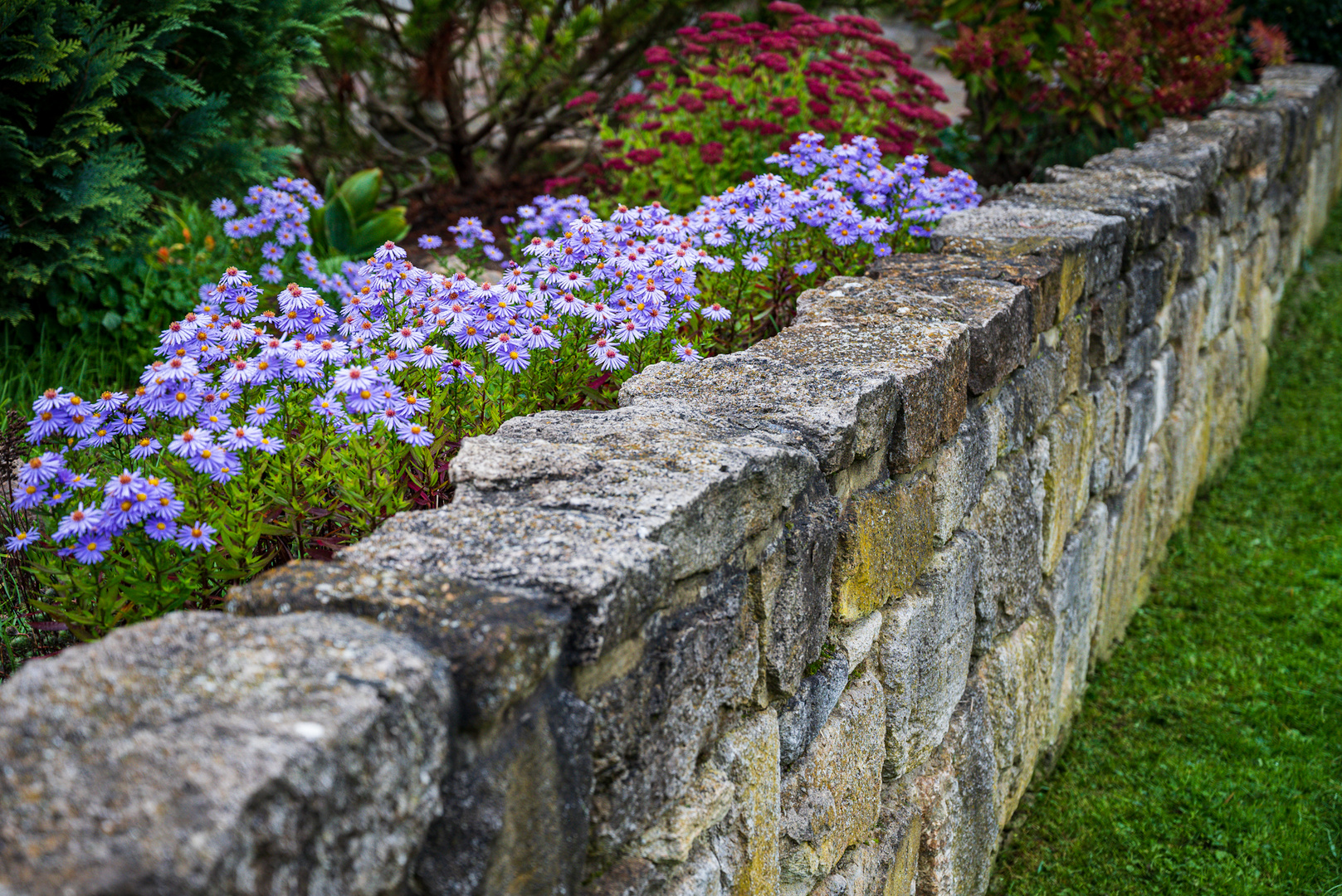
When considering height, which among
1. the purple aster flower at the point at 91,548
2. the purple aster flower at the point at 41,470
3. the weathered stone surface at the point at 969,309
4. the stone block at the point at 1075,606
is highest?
the weathered stone surface at the point at 969,309

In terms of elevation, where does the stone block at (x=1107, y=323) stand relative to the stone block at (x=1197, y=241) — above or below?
below

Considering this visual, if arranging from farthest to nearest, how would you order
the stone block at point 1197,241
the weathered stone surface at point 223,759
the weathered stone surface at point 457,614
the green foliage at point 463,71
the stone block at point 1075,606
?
the green foliage at point 463,71, the stone block at point 1197,241, the stone block at point 1075,606, the weathered stone surface at point 457,614, the weathered stone surface at point 223,759

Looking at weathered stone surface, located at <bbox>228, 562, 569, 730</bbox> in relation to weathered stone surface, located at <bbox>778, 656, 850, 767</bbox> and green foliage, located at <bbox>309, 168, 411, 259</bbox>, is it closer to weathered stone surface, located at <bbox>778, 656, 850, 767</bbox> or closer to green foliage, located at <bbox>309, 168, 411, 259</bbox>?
weathered stone surface, located at <bbox>778, 656, 850, 767</bbox>

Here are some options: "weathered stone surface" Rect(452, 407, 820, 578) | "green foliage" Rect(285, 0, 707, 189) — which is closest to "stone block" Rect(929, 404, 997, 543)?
"weathered stone surface" Rect(452, 407, 820, 578)

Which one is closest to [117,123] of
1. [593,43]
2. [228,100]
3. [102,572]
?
[228,100]

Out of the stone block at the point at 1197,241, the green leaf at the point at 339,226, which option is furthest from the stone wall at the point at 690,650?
the green leaf at the point at 339,226

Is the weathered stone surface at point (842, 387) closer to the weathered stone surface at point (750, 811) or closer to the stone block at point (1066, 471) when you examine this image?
the weathered stone surface at point (750, 811)

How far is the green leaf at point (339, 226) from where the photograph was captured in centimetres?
428

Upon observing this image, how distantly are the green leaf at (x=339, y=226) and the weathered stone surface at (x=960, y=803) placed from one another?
10.0 feet

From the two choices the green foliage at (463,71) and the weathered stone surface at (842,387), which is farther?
the green foliage at (463,71)

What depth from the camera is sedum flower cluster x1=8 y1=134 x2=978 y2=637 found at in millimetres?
1488

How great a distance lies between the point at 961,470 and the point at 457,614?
1.46m

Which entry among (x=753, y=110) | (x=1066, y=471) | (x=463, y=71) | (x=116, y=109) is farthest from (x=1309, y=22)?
(x=116, y=109)

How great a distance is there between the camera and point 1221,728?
11.1 ft
